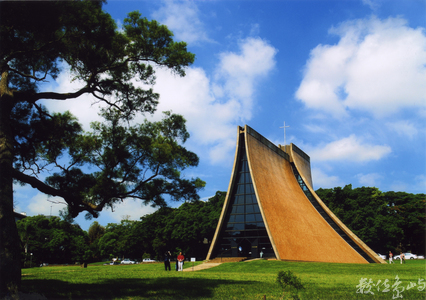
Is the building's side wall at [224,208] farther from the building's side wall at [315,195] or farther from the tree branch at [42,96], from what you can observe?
the tree branch at [42,96]

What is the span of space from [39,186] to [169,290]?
4.36m

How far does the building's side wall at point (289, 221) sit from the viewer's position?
22.4 metres

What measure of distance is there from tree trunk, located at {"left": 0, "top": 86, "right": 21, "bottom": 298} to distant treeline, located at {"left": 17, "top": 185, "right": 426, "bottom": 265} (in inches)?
1158

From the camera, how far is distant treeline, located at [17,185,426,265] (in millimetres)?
37750

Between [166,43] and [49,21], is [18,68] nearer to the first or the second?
[49,21]

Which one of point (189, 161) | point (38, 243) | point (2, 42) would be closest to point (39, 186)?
point (2, 42)

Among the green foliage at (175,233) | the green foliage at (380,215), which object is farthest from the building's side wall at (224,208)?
the green foliage at (380,215)

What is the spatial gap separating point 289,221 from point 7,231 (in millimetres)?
20164

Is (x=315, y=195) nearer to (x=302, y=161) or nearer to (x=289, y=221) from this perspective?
(x=289, y=221)

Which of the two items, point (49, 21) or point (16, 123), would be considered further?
point (16, 123)

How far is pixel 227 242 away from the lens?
23688mm

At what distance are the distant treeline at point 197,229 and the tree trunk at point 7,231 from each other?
29402 mm

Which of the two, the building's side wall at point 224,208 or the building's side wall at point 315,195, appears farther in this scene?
the building's side wall at point 315,195

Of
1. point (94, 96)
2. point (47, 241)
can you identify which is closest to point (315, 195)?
point (94, 96)
